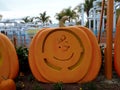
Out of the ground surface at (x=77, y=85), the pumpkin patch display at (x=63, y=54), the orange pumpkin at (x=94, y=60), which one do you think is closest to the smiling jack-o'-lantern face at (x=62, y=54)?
the pumpkin patch display at (x=63, y=54)

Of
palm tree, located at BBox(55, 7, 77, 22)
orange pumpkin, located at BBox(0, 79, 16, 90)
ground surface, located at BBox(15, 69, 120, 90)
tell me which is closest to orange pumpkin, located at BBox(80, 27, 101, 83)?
ground surface, located at BBox(15, 69, 120, 90)

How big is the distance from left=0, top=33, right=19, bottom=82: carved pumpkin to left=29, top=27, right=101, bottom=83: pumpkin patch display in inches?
19.2

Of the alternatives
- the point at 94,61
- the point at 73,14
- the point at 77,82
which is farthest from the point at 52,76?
the point at 73,14

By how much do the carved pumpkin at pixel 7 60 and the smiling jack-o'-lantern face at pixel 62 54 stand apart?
0.50m

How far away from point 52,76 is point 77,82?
529 millimetres

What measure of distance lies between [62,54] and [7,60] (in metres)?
1.16

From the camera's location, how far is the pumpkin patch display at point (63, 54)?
199 inches

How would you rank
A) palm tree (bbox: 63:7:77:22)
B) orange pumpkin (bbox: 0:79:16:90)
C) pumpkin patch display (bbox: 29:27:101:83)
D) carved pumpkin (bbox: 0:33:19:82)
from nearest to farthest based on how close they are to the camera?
orange pumpkin (bbox: 0:79:16:90), pumpkin patch display (bbox: 29:27:101:83), carved pumpkin (bbox: 0:33:19:82), palm tree (bbox: 63:7:77:22)

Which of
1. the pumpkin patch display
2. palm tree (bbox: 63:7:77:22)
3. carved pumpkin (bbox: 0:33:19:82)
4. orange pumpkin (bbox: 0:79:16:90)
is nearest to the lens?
orange pumpkin (bbox: 0:79:16:90)

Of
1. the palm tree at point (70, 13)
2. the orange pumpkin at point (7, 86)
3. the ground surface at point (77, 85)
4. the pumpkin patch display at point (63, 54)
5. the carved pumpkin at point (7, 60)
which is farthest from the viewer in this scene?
the palm tree at point (70, 13)

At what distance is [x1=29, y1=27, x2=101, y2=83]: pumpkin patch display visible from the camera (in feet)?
16.6

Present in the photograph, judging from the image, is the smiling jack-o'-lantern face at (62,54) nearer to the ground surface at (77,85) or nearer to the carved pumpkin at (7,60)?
the ground surface at (77,85)

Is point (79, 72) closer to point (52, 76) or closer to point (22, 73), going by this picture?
point (52, 76)

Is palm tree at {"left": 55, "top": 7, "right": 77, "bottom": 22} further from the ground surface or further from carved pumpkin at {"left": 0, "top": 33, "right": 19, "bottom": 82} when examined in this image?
carved pumpkin at {"left": 0, "top": 33, "right": 19, "bottom": 82}
